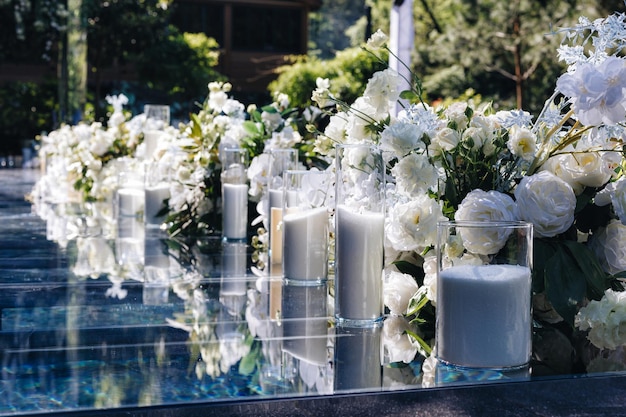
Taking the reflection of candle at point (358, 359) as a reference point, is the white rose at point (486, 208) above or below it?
above

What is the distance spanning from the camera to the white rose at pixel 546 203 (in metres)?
1.25

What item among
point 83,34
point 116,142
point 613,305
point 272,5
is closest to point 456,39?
point 272,5

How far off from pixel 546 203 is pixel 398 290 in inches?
9.6

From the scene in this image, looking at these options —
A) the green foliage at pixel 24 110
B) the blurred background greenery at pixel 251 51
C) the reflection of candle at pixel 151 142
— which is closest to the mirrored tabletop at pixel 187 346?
the reflection of candle at pixel 151 142

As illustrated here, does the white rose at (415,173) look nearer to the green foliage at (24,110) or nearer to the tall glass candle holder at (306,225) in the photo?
the tall glass candle holder at (306,225)

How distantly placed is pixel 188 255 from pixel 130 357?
1098 millimetres

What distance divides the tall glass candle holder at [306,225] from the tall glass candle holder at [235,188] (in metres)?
0.67

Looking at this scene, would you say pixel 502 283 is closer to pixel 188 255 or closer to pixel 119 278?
pixel 119 278

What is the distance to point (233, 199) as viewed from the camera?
239 cm

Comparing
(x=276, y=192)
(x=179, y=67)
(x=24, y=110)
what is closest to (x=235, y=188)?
(x=276, y=192)

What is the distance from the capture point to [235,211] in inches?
95.5

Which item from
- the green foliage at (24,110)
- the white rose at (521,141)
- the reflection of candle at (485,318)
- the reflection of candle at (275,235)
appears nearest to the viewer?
the reflection of candle at (485,318)

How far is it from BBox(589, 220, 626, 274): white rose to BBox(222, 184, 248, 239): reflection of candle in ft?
3.96

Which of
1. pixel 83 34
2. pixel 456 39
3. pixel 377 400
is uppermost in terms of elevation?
pixel 456 39
